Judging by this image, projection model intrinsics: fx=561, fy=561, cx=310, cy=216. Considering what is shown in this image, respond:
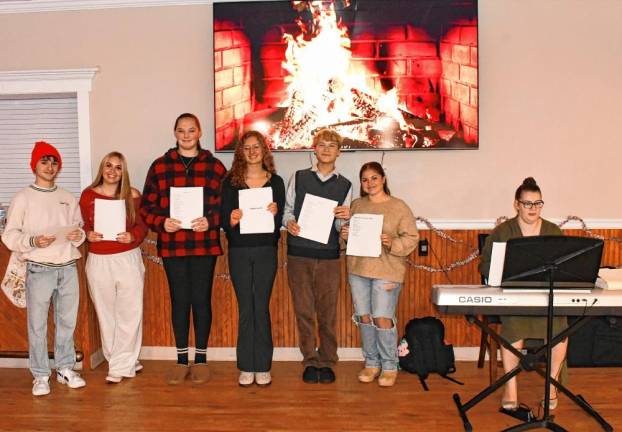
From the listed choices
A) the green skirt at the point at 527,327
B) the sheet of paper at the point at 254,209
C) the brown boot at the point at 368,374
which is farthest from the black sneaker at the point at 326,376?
the green skirt at the point at 527,327

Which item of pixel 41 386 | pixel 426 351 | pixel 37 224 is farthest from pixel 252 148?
pixel 41 386

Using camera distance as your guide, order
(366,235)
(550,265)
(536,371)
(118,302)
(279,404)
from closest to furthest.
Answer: (550,265) → (536,371) → (279,404) → (366,235) → (118,302)

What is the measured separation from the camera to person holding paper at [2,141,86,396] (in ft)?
11.9

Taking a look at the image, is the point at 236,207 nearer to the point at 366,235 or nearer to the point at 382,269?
the point at 366,235

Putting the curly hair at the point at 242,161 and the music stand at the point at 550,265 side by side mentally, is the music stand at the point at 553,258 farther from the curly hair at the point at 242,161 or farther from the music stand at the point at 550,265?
the curly hair at the point at 242,161

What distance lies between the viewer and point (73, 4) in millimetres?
4375

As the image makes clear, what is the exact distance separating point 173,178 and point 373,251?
1.41m

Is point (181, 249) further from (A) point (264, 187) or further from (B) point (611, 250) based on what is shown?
(B) point (611, 250)

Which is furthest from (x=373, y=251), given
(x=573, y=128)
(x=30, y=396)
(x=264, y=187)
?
(x=30, y=396)

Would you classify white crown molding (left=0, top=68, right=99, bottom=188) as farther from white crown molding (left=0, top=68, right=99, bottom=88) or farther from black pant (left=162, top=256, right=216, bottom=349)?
black pant (left=162, top=256, right=216, bottom=349)

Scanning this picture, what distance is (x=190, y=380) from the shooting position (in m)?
3.88

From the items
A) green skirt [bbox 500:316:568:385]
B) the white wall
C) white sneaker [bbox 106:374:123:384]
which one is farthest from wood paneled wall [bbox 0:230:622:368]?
green skirt [bbox 500:316:568:385]

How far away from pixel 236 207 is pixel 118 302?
109 cm

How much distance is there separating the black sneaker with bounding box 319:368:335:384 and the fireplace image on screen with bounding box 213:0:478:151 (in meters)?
1.66
